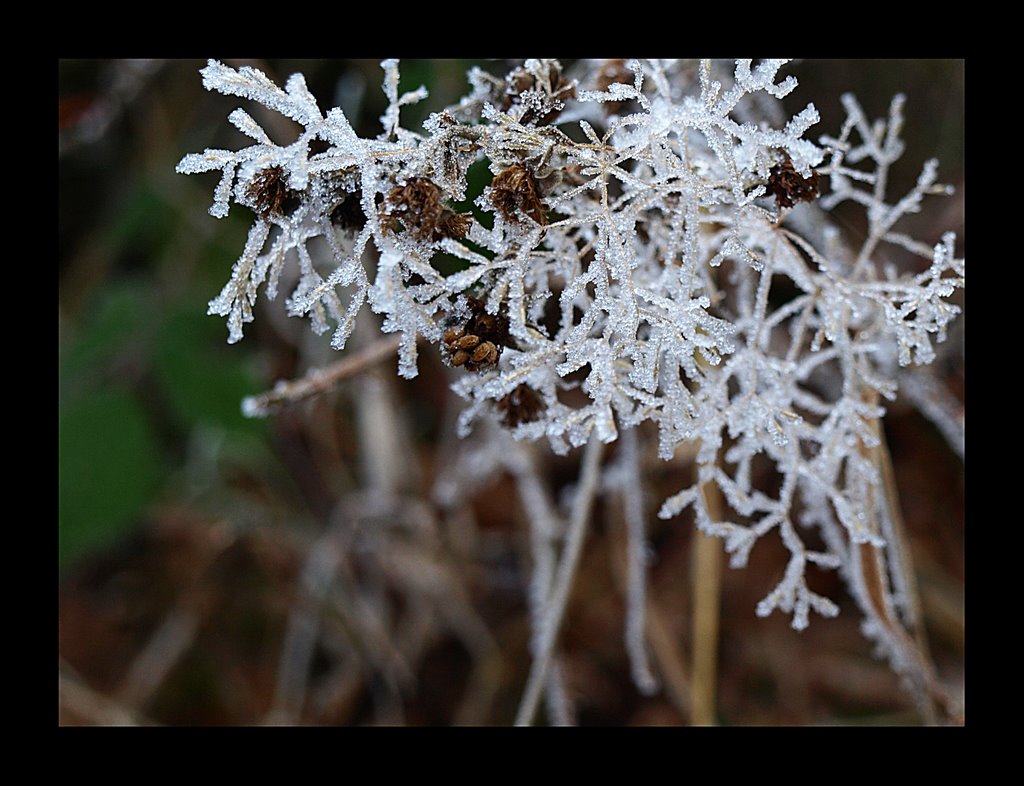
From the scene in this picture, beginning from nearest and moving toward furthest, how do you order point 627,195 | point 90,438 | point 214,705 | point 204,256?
1. point 627,195
2. point 90,438
3. point 214,705
4. point 204,256

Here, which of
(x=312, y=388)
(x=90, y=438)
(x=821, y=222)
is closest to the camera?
(x=312, y=388)

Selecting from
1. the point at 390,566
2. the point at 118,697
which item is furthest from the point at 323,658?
the point at 118,697

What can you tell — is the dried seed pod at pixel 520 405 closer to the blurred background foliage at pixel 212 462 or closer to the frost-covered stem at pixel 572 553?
the frost-covered stem at pixel 572 553

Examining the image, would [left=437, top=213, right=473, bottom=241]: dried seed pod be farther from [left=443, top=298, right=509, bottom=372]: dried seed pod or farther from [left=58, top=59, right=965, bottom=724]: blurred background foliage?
[left=58, top=59, right=965, bottom=724]: blurred background foliage

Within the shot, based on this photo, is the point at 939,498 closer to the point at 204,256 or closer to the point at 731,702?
the point at 731,702

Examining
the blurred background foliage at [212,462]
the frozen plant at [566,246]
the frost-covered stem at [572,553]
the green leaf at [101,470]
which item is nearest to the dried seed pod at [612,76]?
the frozen plant at [566,246]
